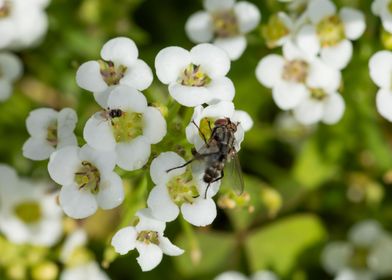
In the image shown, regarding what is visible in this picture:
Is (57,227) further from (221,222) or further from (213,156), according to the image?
(213,156)

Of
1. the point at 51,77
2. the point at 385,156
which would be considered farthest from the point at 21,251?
the point at 385,156

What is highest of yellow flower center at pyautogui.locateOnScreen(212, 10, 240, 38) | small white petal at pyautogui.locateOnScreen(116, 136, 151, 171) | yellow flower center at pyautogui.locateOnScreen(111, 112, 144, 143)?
yellow flower center at pyautogui.locateOnScreen(111, 112, 144, 143)

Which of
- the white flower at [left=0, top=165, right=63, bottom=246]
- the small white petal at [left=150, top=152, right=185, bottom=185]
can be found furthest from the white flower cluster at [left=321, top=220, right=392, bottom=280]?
the small white petal at [left=150, top=152, right=185, bottom=185]

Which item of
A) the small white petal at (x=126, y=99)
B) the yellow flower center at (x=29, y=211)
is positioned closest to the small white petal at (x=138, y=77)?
the small white petal at (x=126, y=99)

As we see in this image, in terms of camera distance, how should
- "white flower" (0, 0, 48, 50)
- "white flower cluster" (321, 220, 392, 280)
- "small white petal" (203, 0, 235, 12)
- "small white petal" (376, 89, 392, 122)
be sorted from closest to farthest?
"small white petal" (376, 89, 392, 122) < "small white petal" (203, 0, 235, 12) < "white flower" (0, 0, 48, 50) < "white flower cluster" (321, 220, 392, 280)

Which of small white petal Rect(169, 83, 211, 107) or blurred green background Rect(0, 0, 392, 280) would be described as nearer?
small white petal Rect(169, 83, 211, 107)

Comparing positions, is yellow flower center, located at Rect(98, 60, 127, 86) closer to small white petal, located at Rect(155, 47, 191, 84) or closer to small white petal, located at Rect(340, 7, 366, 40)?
small white petal, located at Rect(155, 47, 191, 84)
